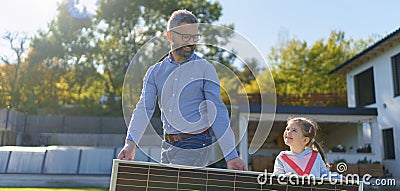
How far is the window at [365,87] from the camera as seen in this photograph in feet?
47.8

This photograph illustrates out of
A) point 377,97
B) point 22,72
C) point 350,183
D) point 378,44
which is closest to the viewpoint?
point 350,183

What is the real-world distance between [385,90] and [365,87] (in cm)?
195

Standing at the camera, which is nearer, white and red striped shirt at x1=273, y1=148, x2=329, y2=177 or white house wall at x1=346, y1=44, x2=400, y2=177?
white and red striped shirt at x1=273, y1=148, x2=329, y2=177

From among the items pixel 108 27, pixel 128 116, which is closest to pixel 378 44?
pixel 128 116

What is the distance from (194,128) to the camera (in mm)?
2039

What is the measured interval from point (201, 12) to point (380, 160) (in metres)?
13.7

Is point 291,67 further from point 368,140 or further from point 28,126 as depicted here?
point 28,126

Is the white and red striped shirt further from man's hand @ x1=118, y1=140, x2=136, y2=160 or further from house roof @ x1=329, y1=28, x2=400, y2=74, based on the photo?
house roof @ x1=329, y1=28, x2=400, y2=74

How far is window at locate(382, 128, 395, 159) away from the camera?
1314 cm

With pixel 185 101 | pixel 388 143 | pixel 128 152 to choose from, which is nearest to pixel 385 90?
pixel 388 143

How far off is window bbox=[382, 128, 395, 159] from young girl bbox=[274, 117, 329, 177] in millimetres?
11640

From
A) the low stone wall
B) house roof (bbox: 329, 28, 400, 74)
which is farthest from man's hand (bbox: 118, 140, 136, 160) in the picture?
house roof (bbox: 329, 28, 400, 74)

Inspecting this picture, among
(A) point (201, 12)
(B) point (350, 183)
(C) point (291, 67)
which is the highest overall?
(A) point (201, 12)

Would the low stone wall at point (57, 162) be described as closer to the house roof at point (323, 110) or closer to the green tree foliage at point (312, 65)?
the house roof at point (323, 110)
